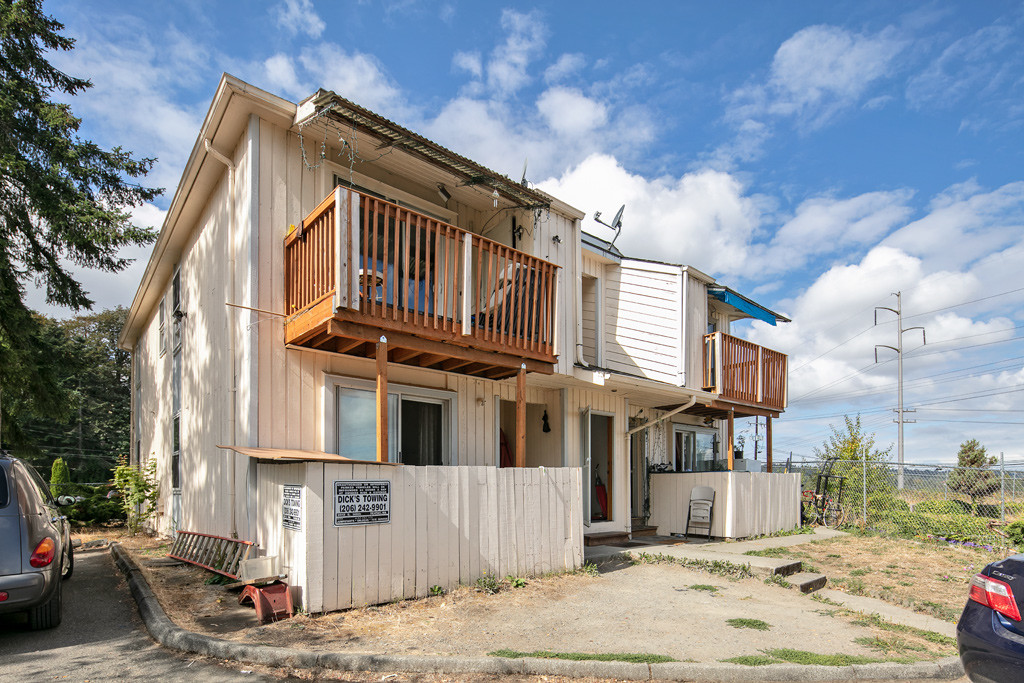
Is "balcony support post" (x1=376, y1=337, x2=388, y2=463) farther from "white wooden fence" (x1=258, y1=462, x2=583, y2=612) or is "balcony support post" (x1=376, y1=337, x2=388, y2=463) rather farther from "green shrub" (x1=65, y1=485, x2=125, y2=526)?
"green shrub" (x1=65, y1=485, x2=125, y2=526)

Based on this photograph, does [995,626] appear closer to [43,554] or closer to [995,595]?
[995,595]

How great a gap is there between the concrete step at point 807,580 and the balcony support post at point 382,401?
571cm

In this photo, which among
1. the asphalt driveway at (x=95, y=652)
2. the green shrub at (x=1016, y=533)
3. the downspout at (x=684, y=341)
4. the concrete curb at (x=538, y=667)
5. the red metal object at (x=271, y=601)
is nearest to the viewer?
the asphalt driveway at (x=95, y=652)

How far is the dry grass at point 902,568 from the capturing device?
27.4ft

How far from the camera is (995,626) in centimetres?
401

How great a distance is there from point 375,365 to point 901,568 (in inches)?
355

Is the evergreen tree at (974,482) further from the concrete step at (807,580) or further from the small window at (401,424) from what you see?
the small window at (401,424)

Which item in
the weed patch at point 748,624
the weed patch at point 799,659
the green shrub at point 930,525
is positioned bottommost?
the green shrub at point 930,525

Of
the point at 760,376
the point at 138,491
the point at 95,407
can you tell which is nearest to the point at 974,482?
the point at 760,376

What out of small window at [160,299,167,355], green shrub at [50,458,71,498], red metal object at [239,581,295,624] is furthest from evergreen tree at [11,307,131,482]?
red metal object at [239,581,295,624]

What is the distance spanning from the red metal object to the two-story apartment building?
0.56 feet

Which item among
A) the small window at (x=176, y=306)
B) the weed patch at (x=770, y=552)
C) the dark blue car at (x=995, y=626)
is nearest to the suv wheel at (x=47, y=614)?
the small window at (x=176, y=306)

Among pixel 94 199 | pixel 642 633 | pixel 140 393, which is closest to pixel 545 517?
pixel 642 633

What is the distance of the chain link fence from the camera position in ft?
46.6
